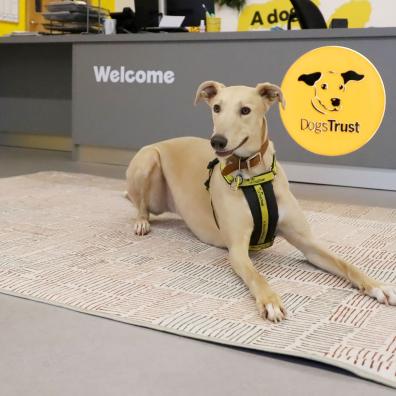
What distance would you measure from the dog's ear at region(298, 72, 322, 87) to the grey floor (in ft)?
9.19

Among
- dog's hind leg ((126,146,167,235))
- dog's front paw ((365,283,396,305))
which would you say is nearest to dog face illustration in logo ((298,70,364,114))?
dog's hind leg ((126,146,167,235))

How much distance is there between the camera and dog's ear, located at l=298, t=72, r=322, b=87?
3.92 metres

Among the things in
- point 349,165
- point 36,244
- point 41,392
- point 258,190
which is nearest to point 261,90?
point 258,190

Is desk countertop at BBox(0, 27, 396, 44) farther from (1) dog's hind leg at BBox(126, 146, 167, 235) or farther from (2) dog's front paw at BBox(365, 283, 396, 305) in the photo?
(2) dog's front paw at BBox(365, 283, 396, 305)

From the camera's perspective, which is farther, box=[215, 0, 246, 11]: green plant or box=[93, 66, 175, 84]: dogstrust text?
box=[215, 0, 246, 11]: green plant

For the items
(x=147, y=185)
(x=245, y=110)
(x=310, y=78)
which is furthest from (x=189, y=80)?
(x=245, y=110)

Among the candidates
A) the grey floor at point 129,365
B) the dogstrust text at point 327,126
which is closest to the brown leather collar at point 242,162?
the grey floor at point 129,365

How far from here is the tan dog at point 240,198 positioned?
1737mm

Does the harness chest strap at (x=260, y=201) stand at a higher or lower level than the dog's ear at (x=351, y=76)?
lower

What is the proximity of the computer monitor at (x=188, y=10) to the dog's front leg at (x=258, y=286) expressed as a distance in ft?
12.0

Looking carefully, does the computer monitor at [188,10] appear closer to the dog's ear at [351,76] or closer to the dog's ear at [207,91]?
the dog's ear at [351,76]

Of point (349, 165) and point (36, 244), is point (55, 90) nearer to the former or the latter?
point (349, 165)

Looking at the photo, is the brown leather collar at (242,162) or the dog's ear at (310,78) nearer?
the brown leather collar at (242,162)

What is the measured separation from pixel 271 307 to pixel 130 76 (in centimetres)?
340
